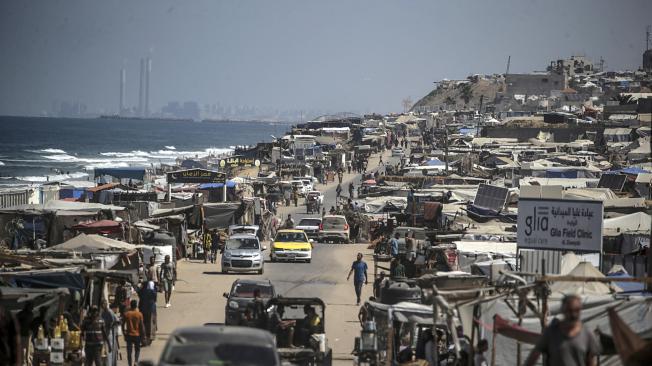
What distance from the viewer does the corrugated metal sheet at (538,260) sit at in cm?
1789

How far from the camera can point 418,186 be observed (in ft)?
180

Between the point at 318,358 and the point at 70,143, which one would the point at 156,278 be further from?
the point at 70,143

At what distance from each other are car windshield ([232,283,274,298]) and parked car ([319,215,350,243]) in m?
23.5

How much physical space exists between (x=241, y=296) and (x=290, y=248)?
51.6 feet

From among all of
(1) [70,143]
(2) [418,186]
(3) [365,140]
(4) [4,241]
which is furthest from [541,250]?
(1) [70,143]

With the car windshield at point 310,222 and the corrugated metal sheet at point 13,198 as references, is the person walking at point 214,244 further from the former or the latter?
the corrugated metal sheet at point 13,198

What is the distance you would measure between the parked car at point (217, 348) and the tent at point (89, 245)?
12498mm

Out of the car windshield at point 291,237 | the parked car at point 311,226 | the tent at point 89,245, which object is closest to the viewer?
the tent at point 89,245

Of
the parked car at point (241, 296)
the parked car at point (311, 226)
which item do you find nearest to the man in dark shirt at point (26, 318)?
the parked car at point (241, 296)

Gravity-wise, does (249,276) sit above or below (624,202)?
below

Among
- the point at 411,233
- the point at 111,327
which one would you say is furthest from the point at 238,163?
the point at 111,327

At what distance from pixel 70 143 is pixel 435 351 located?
187 metres

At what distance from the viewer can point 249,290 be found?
21.3 meters

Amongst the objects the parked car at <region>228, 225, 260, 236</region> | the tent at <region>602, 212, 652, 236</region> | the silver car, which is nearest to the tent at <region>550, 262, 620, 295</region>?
the tent at <region>602, 212, 652, 236</region>
